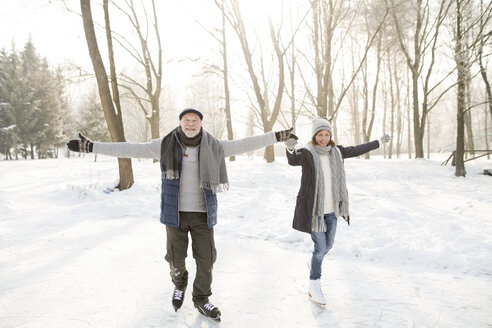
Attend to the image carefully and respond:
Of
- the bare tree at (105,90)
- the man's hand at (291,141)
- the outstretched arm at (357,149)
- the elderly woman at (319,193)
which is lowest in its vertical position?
the elderly woman at (319,193)

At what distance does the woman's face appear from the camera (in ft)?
10.5

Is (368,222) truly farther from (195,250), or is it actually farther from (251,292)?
(195,250)

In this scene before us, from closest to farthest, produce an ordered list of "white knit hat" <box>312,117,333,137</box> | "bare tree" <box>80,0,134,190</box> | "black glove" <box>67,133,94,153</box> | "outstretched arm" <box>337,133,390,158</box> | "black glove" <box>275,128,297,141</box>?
"black glove" <box>67,133,94,153</box> → "black glove" <box>275,128,297,141</box> → "white knit hat" <box>312,117,333,137</box> → "outstretched arm" <box>337,133,390,158</box> → "bare tree" <box>80,0,134,190</box>

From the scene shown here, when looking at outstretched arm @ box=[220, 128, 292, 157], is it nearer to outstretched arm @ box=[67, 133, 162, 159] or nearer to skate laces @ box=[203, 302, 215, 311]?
outstretched arm @ box=[67, 133, 162, 159]

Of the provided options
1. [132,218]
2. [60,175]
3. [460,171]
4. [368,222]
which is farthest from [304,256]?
[60,175]

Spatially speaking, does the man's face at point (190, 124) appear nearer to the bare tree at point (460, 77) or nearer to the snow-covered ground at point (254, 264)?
the snow-covered ground at point (254, 264)

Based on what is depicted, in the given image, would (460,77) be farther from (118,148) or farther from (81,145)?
(81,145)

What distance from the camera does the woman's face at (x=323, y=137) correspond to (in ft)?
10.5

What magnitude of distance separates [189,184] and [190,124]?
23.2 inches

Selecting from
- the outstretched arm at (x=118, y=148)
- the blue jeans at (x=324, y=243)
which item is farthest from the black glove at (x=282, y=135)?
the outstretched arm at (x=118, y=148)

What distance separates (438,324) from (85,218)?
6.93 metres

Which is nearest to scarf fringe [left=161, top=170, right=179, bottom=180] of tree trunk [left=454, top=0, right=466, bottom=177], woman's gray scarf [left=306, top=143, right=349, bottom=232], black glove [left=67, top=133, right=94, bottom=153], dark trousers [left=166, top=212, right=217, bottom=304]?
dark trousers [left=166, top=212, right=217, bottom=304]

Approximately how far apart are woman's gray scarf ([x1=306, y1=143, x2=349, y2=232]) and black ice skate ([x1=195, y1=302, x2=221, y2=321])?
4.26 feet

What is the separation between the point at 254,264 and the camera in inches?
170
